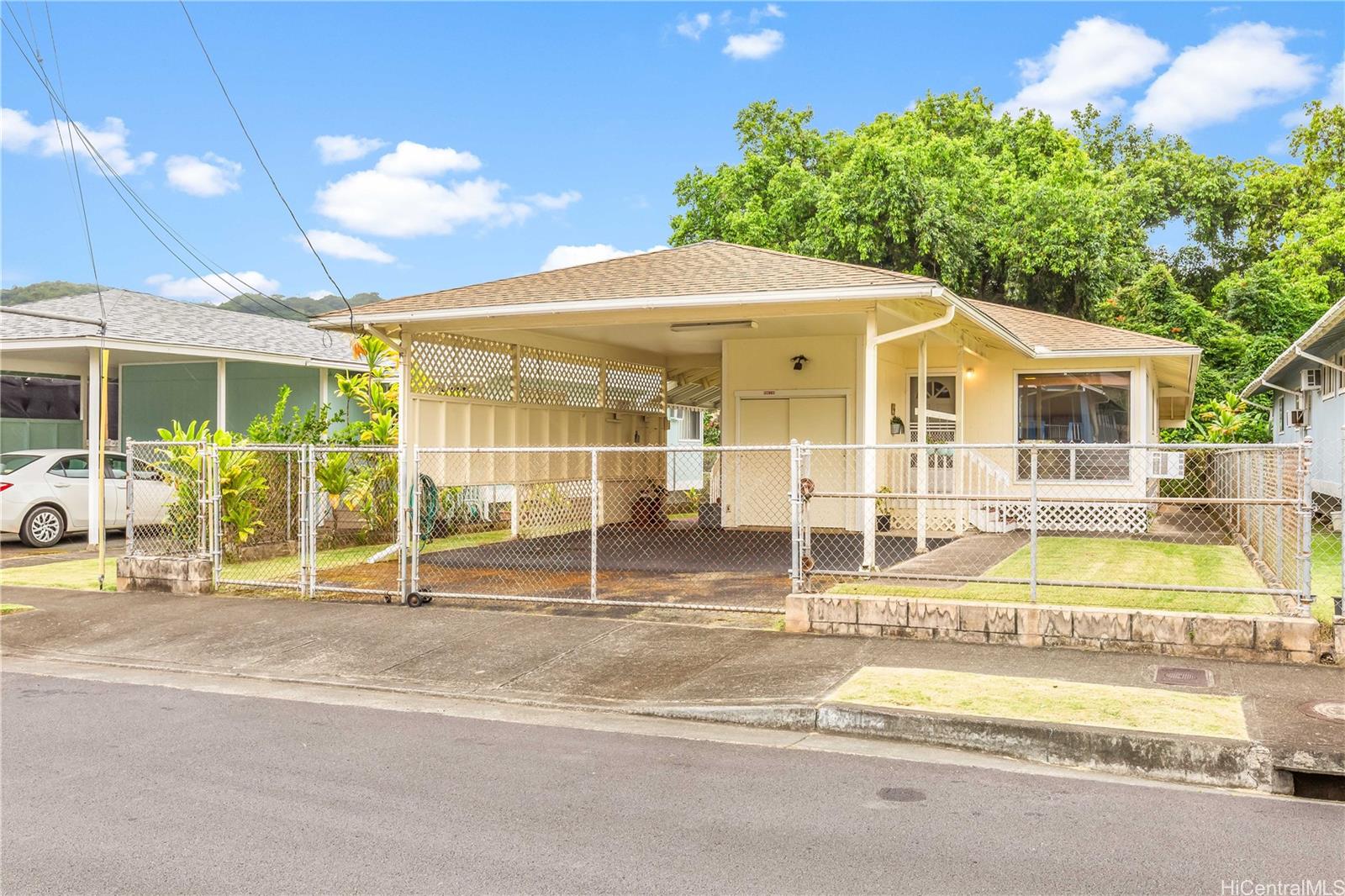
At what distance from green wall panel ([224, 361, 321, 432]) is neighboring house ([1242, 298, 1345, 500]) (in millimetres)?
17874

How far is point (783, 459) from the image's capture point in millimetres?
16812

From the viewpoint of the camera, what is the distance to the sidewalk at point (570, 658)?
6.93m

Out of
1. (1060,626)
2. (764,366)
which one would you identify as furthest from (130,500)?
(1060,626)

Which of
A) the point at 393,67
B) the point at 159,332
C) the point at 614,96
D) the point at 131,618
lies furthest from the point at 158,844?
the point at 614,96

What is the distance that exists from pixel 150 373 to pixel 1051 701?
788 inches

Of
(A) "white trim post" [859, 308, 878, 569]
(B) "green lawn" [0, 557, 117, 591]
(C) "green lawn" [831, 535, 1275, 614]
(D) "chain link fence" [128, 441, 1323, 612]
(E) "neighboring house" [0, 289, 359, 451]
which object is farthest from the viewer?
(E) "neighboring house" [0, 289, 359, 451]

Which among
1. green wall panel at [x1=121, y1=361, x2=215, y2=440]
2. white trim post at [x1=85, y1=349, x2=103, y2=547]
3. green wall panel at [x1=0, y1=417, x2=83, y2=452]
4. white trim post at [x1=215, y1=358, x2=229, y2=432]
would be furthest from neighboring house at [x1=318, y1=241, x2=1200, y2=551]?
green wall panel at [x1=0, y1=417, x2=83, y2=452]

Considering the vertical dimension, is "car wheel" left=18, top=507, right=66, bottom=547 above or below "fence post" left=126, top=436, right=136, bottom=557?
below

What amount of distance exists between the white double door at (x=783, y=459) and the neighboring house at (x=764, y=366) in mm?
30

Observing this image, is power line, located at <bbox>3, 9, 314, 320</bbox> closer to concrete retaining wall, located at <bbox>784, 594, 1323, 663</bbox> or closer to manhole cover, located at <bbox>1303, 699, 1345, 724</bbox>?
concrete retaining wall, located at <bbox>784, 594, 1323, 663</bbox>

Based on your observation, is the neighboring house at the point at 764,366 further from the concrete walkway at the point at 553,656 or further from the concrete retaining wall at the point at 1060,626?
the concrete walkway at the point at 553,656

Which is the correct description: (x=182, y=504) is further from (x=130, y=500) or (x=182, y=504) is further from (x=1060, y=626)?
(x=1060, y=626)

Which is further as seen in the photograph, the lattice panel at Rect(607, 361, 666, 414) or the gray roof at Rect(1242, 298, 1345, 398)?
the lattice panel at Rect(607, 361, 666, 414)

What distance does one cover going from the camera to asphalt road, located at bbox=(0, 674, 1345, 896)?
4160 mm
